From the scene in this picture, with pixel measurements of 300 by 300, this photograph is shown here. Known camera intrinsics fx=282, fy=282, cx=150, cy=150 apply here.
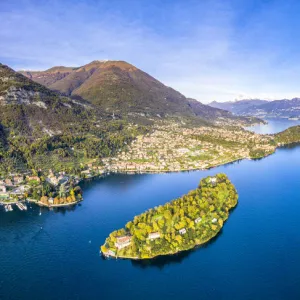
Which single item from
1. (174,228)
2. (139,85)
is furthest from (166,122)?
(174,228)

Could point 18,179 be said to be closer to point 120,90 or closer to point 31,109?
→ point 31,109

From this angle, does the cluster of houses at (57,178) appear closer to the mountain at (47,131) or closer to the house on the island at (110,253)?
the mountain at (47,131)

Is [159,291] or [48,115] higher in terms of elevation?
[48,115]

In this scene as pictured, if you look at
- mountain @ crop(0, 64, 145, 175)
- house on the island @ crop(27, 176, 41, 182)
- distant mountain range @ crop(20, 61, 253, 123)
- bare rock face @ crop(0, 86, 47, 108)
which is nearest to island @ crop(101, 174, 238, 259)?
house on the island @ crop(27, 176, 41, 182)

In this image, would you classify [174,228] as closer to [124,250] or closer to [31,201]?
[124,250]

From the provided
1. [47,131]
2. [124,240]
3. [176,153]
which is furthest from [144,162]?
[124,240]

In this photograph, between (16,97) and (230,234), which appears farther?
(16,97)
